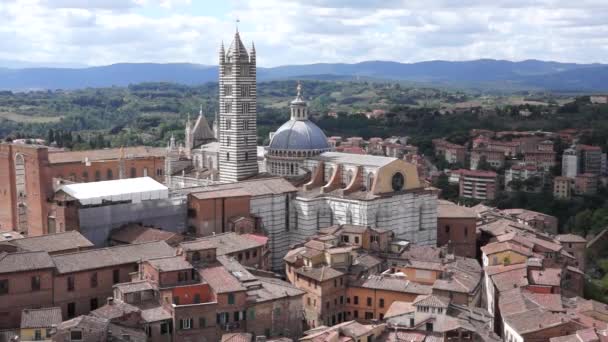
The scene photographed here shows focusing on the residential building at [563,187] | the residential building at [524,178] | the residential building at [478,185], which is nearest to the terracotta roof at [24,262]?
the residential building at [478,185]

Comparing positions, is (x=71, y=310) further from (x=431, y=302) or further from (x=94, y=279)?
(x=431, y=302)

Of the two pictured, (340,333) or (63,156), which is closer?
(340,333)

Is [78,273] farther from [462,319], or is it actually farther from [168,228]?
[462,319]

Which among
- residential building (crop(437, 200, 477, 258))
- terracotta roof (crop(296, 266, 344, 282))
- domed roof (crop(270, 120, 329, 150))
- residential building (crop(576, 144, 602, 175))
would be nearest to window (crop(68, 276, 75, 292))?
terracotta roof (crop(296, 266, 344, 282))

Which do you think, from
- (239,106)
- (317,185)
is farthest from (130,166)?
(317,185)

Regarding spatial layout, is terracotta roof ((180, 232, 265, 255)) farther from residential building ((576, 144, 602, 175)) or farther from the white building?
residential building ((576, 144, 602, 175))
